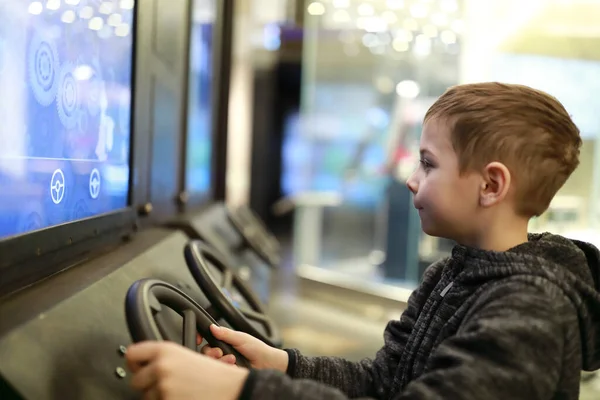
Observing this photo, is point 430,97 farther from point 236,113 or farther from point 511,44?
point 236,113

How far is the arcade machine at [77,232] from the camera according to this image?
0.86m

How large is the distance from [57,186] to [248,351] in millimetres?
494

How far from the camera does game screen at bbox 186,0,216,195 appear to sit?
118 inches

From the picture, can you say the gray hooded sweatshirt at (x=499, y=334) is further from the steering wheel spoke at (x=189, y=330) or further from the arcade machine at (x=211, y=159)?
the arcade machine at (x=211, y=159)

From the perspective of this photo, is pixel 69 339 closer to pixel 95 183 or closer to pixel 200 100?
pixel 95 183

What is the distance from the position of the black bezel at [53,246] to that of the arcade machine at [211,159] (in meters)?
0.73

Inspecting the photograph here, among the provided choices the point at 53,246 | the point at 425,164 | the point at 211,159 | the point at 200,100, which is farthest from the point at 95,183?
the point at 211,159

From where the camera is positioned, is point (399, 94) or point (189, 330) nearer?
point (189, 330)

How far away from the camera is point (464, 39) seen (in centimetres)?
466

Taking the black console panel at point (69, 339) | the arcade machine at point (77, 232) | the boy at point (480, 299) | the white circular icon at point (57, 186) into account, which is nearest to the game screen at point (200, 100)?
the arcade machine at point (77, 232)

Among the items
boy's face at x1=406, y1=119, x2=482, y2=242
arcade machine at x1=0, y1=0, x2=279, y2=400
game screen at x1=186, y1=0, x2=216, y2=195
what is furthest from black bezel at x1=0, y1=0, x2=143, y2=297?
game screen at x1=186, y1=0, x2=216, y2=195

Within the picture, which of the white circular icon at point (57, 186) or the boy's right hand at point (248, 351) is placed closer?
the boy's right hand at point (248, 351)

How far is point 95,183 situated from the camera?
1443 millimetres

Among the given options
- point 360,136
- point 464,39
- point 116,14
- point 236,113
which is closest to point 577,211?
point 464,39
